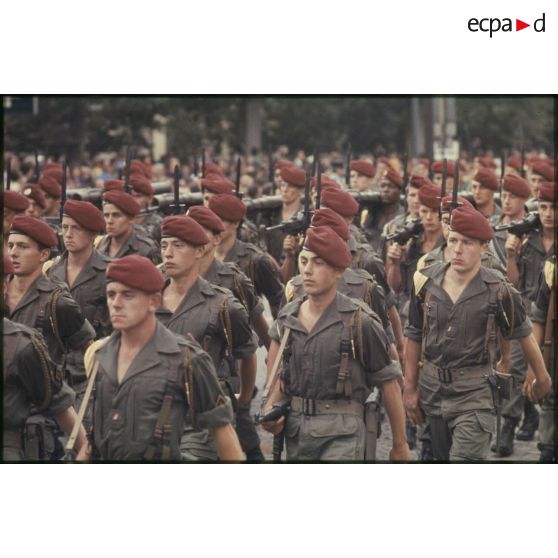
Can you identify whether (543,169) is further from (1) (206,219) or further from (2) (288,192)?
(1) (206,219)

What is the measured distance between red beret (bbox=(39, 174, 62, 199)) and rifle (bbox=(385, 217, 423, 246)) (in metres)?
3.94

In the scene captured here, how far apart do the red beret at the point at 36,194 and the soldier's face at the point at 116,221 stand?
2611 mm

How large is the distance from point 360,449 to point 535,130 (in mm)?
39366

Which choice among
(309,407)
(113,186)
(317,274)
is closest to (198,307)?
(317,274)

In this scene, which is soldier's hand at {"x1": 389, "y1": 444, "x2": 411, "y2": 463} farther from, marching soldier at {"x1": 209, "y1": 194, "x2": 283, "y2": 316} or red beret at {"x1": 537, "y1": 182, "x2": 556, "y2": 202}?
red beret at {"x1": 537, "y1": 182, "x2": 556, "y2": 202}

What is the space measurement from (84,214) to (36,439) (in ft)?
10.3

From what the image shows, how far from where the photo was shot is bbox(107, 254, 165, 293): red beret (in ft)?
23.0

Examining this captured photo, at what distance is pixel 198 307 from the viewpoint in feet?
28.6

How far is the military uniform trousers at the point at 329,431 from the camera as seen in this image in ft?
26.3

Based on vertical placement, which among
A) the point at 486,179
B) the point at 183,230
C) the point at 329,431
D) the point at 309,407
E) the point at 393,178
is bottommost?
the point at 329,431

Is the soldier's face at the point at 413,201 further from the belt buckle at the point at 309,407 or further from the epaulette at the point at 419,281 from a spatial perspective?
the belt buckle at the point at 309,407

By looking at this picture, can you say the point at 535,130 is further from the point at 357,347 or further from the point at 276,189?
the point at 357,347

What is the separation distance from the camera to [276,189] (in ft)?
62.2

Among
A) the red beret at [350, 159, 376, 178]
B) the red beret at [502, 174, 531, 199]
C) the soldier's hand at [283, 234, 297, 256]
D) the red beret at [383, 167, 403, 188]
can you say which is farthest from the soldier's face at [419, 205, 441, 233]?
the red beret at [350, 159, 376, 178]
